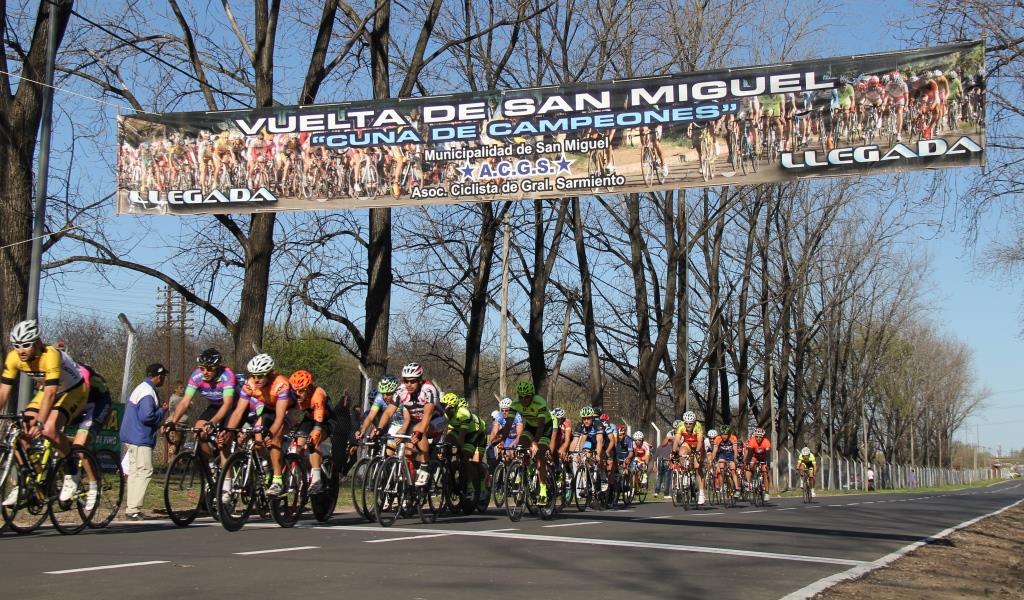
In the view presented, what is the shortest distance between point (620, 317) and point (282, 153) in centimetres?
2560

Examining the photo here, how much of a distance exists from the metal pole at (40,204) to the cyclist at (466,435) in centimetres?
571

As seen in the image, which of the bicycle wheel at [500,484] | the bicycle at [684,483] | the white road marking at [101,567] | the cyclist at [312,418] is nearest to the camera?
the white road marking at [101,567]

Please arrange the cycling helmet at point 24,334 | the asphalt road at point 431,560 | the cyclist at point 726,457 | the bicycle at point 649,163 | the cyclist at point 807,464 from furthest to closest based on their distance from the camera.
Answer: the cyclist at point 807,464 → the cyclist at point 726,457 → the bicycle at point 649,163 → the cycling helmet at point 24,334 → the asphalt road at point 431,560

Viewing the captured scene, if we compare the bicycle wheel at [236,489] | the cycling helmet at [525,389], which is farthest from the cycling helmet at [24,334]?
the cycling helmet at [525,389]

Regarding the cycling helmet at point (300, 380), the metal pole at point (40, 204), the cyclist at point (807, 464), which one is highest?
the metal pole at point (40, 204)

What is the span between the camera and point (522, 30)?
31.8 metres

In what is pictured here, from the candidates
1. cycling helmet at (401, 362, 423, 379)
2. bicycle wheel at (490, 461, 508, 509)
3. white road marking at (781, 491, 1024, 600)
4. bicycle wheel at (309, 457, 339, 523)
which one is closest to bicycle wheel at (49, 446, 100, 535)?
bicycle wheel at (309, 457, 339, 523)

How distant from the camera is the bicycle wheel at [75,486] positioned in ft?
38.2

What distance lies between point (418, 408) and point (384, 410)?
961mm

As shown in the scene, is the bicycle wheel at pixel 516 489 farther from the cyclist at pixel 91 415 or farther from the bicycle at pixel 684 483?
the bicycle at pixel 684 483

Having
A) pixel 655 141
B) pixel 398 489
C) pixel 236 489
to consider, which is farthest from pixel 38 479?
pixel 655 141

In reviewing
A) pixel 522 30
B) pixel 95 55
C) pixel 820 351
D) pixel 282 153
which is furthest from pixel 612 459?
pixel 820 351

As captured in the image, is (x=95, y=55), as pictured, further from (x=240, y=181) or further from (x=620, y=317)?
(x=620, y=317)

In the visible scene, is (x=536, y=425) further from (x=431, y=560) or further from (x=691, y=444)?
(x=691, y=444)
